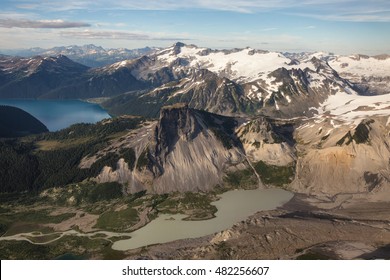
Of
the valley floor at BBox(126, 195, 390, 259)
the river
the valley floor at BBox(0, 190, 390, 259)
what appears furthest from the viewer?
the river

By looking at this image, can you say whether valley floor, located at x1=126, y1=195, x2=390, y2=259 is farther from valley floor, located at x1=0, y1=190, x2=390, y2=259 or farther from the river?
the river

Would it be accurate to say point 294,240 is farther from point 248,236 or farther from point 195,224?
point 195,224

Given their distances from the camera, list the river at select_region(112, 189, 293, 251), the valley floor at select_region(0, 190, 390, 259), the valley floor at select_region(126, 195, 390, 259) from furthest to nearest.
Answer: the river at select_region(112, 189, 293, 251) < the valley floor at select_region(0, 190, 390, 259) < the valley floor at select_region(126, 195, 390, 259)

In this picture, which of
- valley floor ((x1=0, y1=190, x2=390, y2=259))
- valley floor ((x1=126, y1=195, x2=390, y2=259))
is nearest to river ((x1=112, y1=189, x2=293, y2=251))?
valley floor ((x1=0, y1=190, x2=390, y2=259))

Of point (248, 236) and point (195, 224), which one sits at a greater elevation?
point (248, 236)

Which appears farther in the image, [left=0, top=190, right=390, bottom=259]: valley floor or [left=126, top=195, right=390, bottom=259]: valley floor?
[left=0, top=190, right=390, bottom=259]: valley floor

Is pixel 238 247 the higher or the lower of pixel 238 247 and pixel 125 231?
the higher

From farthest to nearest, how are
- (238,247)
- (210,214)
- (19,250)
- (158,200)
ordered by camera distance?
(158,200)
(210,214)
(19,250)
(238,247)

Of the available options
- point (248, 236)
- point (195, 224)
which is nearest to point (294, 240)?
point (248, 236)

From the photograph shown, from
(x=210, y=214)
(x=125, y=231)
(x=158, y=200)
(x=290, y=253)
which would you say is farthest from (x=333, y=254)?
(x=158, y=200)

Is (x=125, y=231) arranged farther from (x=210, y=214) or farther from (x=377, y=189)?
(x=377, y=189)

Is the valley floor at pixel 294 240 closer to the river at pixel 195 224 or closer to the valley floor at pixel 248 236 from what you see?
the valley floor at pixel 248 236
